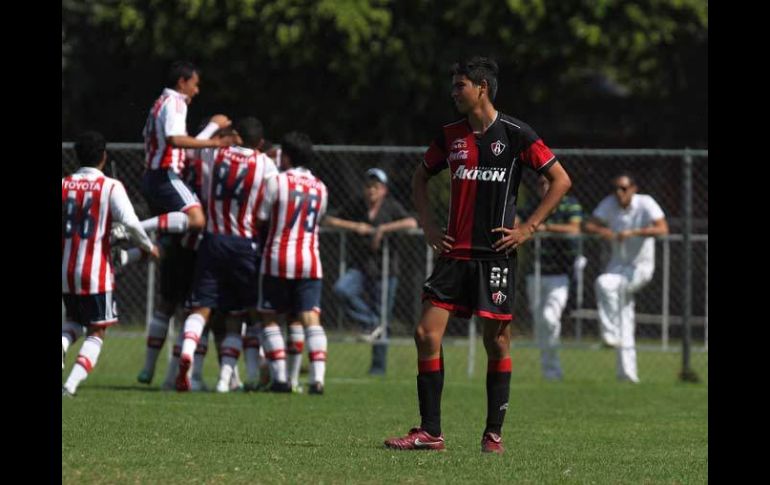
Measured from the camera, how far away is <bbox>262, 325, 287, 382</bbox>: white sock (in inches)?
567

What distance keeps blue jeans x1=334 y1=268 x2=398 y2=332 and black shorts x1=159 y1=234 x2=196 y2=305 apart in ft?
11.6

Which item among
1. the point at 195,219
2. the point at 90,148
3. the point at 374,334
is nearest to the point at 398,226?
the point at 374,334

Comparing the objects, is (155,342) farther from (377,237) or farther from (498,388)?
(498,388)

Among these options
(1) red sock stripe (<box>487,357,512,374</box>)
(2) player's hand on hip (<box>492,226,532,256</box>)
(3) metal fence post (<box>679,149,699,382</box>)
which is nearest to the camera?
(2) player's hand on hip (<box>492,226,532,256</box>)

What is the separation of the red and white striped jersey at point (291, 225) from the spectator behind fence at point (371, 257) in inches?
141

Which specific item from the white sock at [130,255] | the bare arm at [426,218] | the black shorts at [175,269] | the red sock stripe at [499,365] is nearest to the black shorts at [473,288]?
the bare arm at [426,218]

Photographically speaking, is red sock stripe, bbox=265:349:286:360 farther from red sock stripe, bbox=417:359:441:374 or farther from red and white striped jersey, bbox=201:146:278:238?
red sock stripe, bbox=417:359:441:374

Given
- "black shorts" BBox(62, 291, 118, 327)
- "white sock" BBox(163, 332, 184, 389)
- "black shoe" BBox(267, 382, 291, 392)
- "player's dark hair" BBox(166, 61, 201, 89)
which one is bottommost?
"black shoe" BBox(267, 382, 291, 392)

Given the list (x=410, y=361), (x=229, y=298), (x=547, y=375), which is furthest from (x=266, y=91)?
(x=229, y=298)

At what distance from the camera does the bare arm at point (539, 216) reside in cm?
918

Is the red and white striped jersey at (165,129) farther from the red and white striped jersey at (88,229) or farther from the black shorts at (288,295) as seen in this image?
the black shorts at (288,295)

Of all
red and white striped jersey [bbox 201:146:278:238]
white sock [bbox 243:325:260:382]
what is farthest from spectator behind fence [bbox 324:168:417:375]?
red and white striped jersey [bbox 201:146:278:238]
